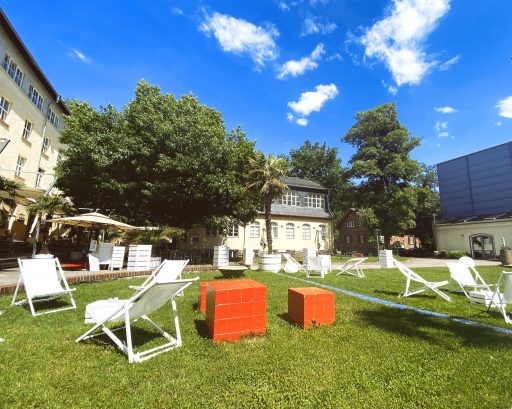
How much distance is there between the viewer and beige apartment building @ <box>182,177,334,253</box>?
2884 cm

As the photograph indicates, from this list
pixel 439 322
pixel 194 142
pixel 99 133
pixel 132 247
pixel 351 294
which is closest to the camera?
pixel 439 322

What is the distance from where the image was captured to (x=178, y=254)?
52.1 feet

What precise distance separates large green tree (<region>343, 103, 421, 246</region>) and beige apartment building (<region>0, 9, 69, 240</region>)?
28900mm

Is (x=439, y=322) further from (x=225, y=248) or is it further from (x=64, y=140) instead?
(x=64, y=140)

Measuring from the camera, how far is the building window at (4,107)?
16341 millimetres

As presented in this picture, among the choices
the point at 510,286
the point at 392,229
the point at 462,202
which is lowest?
the point at 510,286

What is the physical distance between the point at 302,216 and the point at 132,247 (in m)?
22.8

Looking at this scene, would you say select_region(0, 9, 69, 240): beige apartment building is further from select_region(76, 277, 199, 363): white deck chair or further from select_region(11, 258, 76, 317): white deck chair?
select_region(76, 277, 199, 363): white deck chair

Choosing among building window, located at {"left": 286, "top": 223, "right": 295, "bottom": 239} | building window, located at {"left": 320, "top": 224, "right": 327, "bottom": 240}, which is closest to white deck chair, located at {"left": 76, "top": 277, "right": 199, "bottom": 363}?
building window, located at {"left": 286, "top": 223, "right": 295, "bottom": 239}

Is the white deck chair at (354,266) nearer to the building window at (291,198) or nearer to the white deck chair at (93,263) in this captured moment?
the white deck chair at (93,263)

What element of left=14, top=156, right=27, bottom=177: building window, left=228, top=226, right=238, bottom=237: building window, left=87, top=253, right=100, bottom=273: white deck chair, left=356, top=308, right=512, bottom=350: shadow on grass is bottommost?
left=356, top=308, right=512, bottom=350: shadow on grass

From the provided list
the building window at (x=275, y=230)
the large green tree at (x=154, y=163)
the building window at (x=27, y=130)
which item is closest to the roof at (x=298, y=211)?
the building window at (x=275, y=230)

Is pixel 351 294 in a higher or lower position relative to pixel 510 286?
lower

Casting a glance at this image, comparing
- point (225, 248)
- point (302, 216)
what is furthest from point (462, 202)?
point (225, 248)
